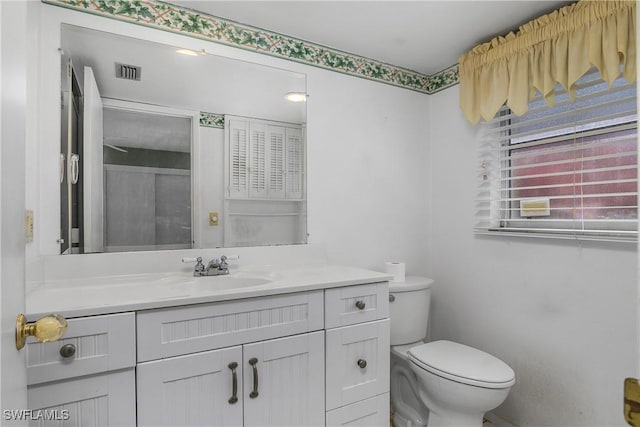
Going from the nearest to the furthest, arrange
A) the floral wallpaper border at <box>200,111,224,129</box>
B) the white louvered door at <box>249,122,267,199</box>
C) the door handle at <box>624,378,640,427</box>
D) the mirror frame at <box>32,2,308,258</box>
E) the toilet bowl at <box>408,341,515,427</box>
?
the door handle at <box>624,378,640,427</box> → the mirror frame at <box>32,2,308,258</box> → the toilet bowl at <box>408,341,515,427</box> → the floral wallpaper border at <box>200,111,224,129</box> → the white louvered door at <box>249,122,267,199</box>

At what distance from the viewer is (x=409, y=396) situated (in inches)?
79.3

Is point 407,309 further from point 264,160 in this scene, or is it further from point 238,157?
point 238,157

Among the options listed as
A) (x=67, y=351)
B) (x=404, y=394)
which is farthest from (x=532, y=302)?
(x=67, y=351)

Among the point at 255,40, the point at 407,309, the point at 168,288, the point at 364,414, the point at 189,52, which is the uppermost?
the point at 255,40

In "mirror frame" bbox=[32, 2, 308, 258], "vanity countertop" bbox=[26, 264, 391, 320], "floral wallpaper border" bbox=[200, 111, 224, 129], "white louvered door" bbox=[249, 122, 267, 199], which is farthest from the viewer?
"white louvered door" bbox=[249, 122, 267, 199]

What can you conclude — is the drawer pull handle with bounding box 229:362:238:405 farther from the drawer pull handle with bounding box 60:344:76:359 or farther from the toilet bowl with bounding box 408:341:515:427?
the toilet bowl with bounding box 408:341:515:427

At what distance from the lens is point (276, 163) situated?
6.45 ft

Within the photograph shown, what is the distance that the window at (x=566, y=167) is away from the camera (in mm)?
1553

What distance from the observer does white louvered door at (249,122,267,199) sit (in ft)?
6.24

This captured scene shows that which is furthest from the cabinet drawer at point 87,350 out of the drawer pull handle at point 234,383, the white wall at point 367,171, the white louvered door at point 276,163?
the white wall at point 367,171

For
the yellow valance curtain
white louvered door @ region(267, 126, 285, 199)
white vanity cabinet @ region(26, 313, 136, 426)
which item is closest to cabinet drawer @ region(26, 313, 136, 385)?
white vanity cabinet @ region(26, 313, 136, 426)

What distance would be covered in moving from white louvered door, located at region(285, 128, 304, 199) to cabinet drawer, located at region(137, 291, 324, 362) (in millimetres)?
721

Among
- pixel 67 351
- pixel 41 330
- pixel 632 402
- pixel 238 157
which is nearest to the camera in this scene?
pixel 632 402

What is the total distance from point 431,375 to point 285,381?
2.36ft
